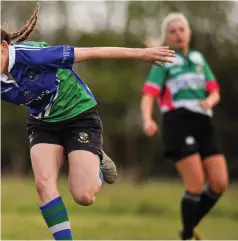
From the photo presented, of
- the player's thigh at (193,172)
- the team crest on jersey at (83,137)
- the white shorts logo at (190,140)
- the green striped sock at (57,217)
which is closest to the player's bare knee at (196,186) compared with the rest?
the player's thigh at (193,172)

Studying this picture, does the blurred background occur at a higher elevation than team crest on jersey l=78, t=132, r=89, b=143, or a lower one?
lower

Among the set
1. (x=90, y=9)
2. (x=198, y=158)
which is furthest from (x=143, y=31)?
(x=198, y=158)

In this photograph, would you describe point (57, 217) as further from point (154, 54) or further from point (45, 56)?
point (154, 54)

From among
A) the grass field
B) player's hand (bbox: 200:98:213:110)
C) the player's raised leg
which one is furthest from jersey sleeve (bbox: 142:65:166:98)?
the player's raised leg

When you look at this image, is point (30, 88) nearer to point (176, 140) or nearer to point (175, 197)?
point (176, 140)

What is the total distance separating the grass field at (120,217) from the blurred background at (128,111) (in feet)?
0.07

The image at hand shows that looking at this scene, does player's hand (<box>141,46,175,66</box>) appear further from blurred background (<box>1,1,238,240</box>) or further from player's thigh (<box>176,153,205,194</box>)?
blurred background (<box>1,1,238,240</box>)

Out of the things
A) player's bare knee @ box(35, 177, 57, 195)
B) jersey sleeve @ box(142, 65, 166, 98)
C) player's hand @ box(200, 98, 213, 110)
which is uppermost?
player's bare knee @ box(35, 177, 57, 195)

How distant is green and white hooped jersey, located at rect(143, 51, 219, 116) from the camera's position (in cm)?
680

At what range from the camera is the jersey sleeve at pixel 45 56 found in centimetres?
454

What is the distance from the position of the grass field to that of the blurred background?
21 mm

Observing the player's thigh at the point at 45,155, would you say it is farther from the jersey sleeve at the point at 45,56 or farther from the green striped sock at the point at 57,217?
the jersey sleeve at the point at 45,56

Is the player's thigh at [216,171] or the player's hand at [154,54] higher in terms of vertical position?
Answer: the player's hand at [154,54]

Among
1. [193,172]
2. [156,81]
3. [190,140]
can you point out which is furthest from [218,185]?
[156,81]
